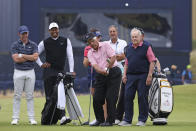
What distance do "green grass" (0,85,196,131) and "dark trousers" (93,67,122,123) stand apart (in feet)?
1.61

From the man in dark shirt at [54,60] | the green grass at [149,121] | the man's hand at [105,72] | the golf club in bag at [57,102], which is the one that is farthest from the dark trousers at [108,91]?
the man in dark shirt at [54,60]

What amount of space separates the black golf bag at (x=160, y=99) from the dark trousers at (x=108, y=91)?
922mm

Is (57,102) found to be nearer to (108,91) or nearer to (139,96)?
(108,91)

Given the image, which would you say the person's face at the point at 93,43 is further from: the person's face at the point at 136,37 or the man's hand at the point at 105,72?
the person's face at the point at 136,37

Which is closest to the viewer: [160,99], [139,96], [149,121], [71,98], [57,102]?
[139,96]

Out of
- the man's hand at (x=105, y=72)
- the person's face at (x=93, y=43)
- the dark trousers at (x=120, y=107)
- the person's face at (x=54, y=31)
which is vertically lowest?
the dark trousers at (x=120, y=107)

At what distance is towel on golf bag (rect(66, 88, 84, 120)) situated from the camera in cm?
1539

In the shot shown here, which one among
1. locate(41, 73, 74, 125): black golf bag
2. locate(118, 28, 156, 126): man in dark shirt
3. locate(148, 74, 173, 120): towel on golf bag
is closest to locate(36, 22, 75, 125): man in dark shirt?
locate(41, 73, 74, 125): black golf bag

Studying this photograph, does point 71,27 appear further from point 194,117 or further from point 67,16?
point 194,117

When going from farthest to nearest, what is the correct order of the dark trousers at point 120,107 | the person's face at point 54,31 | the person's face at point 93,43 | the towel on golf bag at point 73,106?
the dark trousers at point 120,107
the person's face at point 54,31
the towel on golf bag at point 73,106
the person's face at point 93,43

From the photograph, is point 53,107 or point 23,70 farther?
→ point 23,70

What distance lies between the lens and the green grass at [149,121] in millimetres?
14219

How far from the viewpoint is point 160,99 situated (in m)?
15.4

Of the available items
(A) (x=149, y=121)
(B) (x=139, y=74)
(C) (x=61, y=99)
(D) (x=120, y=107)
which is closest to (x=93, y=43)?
(B) (x=139, y=74)
